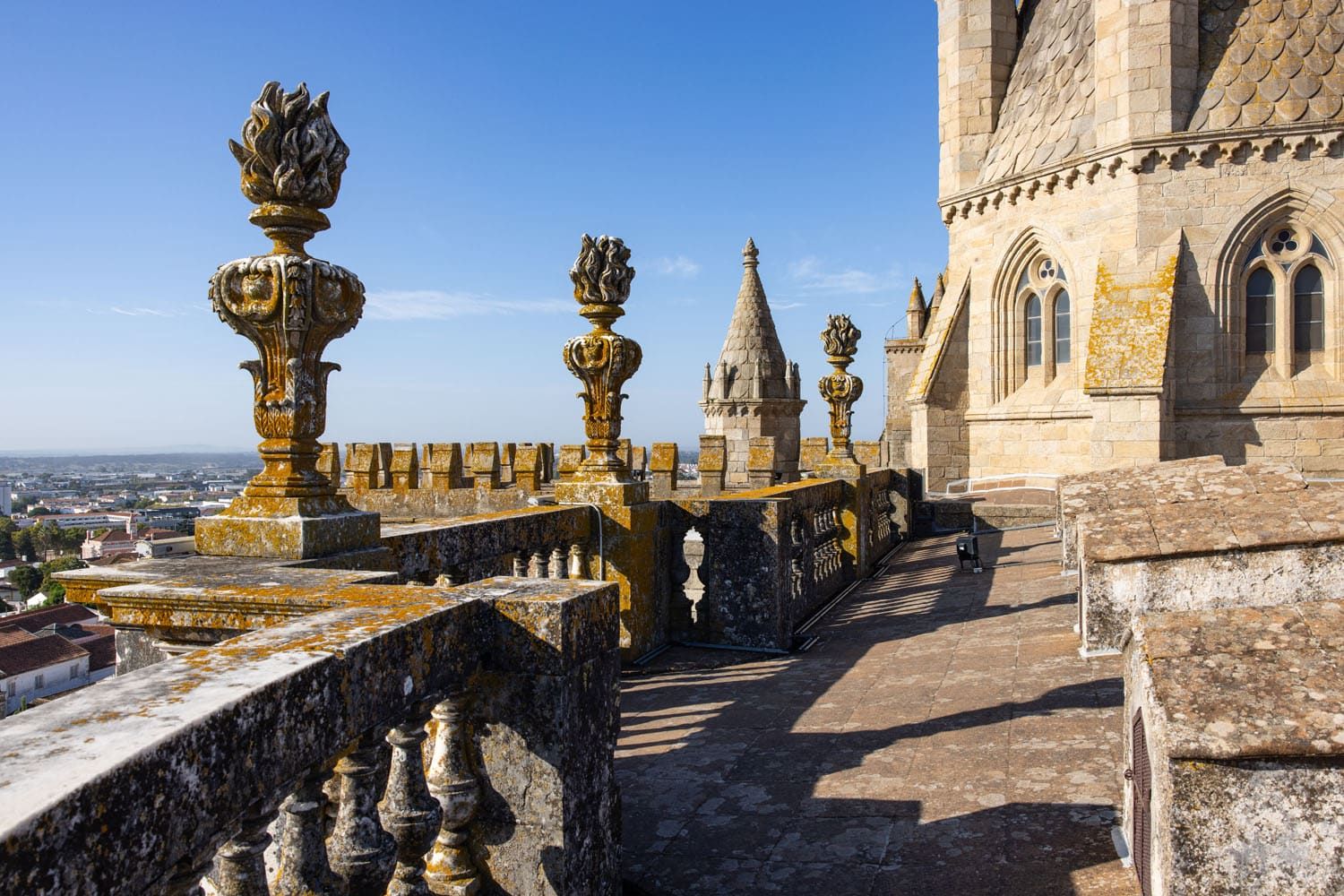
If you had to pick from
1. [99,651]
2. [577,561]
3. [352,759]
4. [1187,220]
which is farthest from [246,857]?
[99,651]

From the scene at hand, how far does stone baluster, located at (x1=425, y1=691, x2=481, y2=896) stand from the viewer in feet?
8.89

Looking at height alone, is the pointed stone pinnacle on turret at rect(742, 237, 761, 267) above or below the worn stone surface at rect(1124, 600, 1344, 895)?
above

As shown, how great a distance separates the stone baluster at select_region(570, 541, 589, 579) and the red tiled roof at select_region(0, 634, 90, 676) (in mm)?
28345

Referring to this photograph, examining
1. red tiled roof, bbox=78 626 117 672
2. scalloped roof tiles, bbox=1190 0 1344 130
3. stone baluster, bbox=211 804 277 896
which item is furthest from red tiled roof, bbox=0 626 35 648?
scalloped roof tiles, bbox=1190 0 1344 130

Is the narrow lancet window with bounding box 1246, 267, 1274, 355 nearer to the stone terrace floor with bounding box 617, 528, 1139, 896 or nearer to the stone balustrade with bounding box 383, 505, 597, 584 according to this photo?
the stone terrace floor with bounding box 617, 528, 1139, 896

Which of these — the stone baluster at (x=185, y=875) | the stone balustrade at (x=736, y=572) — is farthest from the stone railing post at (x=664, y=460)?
the stone baluster at (x=185, y=875)

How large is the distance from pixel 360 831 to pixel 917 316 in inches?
1309

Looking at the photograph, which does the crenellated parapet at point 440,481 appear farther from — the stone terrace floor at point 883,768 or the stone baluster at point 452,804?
the stone baluster at point 452,804

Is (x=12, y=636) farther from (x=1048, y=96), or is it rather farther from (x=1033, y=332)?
(x=1048, y=96)

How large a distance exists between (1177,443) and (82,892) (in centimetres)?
1842

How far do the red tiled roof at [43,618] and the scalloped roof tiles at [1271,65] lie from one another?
126 feet

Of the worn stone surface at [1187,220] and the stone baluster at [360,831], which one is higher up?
the worn stone surface at [1187,220]

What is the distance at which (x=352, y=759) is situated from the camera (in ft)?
7.52

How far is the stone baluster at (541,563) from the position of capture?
6.22 metres
